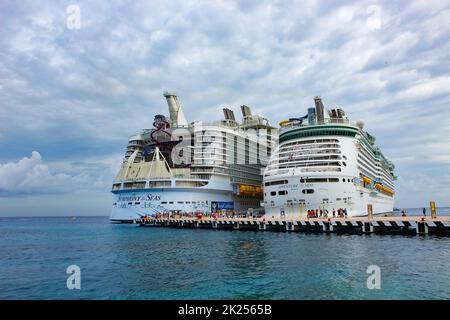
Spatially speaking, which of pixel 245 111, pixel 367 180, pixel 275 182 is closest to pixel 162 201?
pixel 275 182

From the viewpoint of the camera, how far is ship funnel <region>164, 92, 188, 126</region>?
345ft

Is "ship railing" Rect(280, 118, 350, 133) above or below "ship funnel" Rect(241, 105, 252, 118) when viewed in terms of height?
below

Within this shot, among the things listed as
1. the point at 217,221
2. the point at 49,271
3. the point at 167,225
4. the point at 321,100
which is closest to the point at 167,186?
the point at 167,225

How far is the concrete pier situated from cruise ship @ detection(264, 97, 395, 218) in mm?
4956

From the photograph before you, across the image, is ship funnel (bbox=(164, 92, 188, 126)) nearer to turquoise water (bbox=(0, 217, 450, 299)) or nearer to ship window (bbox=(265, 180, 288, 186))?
ship window (bbox=(265, 180, 288, 186))

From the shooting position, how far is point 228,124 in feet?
371

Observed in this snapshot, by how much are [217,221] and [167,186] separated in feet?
73.3

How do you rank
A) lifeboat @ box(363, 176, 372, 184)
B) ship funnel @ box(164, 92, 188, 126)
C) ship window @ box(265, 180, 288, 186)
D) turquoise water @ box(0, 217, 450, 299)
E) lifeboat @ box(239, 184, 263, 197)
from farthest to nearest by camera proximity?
ship funnel @ box(164, 92, 188, 126)
lifeboat @ box(239, 184, 263, 197)
lifeboat @ box(363, 176, 372, 184)
ship window @ box(265, 180, 288, 186)
turquoise water @ box(0, 217, 450, 299)

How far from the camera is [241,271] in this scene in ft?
82.9

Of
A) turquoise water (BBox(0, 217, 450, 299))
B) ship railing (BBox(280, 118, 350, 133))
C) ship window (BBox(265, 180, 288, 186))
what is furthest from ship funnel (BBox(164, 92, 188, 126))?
turquoise water (BBox(0, 217, 450, 299))

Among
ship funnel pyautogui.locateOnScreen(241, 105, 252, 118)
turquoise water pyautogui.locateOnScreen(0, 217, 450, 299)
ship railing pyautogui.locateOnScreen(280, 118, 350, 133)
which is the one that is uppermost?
ship funnel pyautogui.locateOnScreen(241, 105, 252, 118)

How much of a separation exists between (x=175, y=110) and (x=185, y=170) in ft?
82.0

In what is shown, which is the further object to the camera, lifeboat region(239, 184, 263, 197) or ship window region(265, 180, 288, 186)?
lifeboat region(239, 184, 263, 197)

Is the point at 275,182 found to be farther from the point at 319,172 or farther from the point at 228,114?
the point at 228,114
